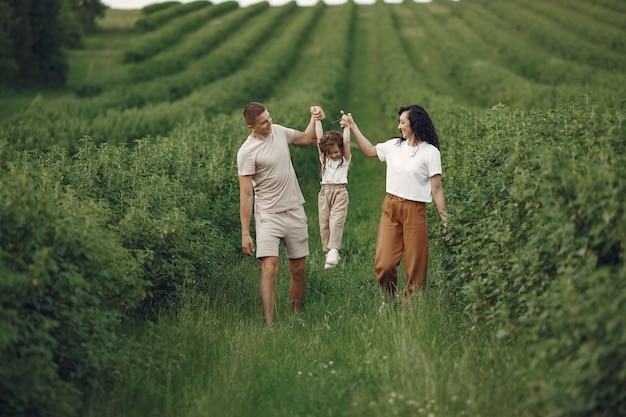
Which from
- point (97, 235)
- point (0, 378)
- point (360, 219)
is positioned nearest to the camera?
point (0, 378)

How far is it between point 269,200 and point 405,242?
139cm

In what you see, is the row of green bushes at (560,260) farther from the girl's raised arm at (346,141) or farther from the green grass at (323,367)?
the girl's raised arm at (346,141)

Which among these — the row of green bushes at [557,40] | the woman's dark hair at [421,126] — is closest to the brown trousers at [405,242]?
the woman's dark hair at [421,126]

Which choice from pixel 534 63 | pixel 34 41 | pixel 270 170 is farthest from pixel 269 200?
pixel 34 41

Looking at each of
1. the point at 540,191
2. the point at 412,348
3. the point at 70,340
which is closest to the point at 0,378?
the point at 70,340

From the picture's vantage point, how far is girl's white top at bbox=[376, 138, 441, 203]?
7012 millimetres

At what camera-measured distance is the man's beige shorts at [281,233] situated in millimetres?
7285

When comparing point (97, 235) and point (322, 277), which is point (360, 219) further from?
point (97, 235)

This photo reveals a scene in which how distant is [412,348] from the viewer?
19.2 feet

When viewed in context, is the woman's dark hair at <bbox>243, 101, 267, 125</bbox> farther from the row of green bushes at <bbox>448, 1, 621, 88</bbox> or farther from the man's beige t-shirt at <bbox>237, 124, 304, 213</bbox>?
the row of green bushes at <bbox>448, 1, 621, 88</bbox>

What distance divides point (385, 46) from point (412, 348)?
46.1 metres

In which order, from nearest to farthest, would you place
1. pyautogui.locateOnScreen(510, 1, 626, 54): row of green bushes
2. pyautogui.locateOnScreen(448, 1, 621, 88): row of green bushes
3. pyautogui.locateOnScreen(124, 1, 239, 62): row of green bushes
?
pyautogui.locateOnScreen(448, 1, 621, 88): row of green bushes < pyautogui.locateOnScreen(510, 1, 626, 54): row of green bushes < pyautogui.locateOnScreen(124, 1, 239, 62): row of green bushes

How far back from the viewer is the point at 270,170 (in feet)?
24.0

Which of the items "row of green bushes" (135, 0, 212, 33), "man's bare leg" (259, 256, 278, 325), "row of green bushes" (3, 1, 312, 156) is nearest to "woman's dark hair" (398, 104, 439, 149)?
"man's bare leg" (259, 256, 278, 325)
